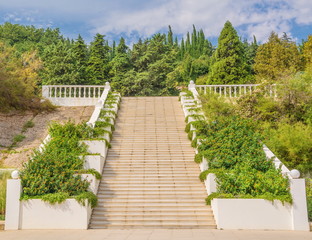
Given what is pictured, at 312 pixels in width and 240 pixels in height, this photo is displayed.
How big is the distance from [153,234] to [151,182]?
2737mm

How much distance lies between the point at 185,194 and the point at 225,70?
61.8 feet

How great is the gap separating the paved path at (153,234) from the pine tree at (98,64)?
74.6 ft

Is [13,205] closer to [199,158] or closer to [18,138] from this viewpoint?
[199,158]

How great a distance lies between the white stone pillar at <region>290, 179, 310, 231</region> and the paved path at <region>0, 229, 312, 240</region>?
0.32 metres

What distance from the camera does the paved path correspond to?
583cm

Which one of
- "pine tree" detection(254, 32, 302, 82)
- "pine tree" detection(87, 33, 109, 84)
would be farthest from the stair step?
"pine tree" detection(87, 33, 109, 84)

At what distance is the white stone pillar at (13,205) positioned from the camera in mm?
6801

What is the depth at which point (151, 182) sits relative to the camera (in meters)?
8.84

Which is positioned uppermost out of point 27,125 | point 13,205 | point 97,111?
point 97,111

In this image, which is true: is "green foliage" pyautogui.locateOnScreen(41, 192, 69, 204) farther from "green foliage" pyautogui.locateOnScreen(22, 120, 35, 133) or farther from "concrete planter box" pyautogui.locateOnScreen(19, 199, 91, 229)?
"green foliage" pyautogui.locateOnScreen(22, 120, 35, 133)

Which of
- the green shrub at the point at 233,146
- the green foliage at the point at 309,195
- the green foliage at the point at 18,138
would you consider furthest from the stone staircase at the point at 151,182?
the green foliage at the point at 18,138

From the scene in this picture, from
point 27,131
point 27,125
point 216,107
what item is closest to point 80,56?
point 27,125

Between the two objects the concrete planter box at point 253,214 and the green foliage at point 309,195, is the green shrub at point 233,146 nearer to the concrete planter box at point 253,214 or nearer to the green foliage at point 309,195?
the green foliage at point 309,195

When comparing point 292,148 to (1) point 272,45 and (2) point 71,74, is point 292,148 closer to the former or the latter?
(1) point 272,45
